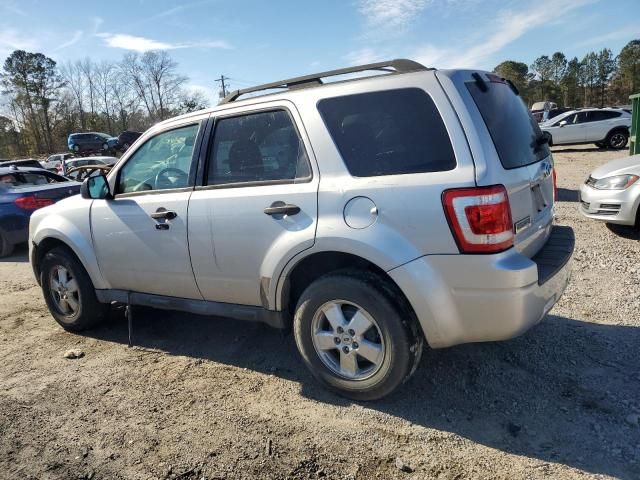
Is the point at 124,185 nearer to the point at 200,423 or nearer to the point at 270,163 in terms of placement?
the point at 270,163

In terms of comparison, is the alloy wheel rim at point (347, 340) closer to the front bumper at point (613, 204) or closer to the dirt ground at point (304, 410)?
the dirt ground at point (304, 410)

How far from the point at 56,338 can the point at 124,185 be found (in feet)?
5.58

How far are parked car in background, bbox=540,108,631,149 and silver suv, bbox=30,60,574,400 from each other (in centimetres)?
1917

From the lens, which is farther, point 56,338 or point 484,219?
point 56,338

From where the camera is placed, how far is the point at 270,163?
3.24 meters

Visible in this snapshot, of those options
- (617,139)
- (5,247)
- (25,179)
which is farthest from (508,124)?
(617,139)

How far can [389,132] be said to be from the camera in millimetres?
2814

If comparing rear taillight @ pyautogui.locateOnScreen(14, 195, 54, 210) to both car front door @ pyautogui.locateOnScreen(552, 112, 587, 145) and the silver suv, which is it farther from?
car front door @ pyautogui.locateOnScreen(552, 112, 587, 145)

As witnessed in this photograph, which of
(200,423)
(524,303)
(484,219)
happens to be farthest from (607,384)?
(200,423)

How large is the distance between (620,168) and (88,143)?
37246 millimetres

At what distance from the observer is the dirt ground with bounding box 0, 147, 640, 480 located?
2.57 m

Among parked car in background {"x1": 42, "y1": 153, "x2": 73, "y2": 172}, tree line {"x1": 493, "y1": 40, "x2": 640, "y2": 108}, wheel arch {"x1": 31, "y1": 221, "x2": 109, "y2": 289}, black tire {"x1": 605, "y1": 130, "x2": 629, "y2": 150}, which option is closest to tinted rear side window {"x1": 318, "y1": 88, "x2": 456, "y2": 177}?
wheel arch {"x1": 31, "y1": 221, "x2": 109, "y2": 289}

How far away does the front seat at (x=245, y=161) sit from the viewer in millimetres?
3297

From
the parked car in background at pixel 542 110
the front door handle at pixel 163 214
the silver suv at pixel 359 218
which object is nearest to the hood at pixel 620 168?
the silver suv at pixel 359 218
